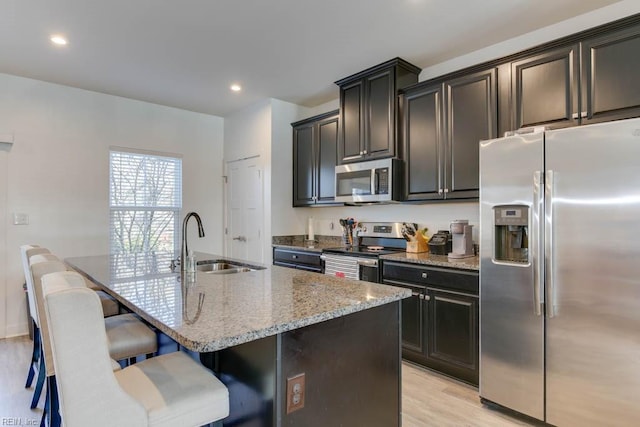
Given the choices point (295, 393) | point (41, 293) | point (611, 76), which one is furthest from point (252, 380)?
point (611, 76)

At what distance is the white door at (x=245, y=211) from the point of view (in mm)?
4574

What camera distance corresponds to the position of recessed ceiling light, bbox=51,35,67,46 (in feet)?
9.41

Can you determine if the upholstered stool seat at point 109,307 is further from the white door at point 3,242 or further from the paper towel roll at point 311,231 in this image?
the paper towel roll at point 311,231

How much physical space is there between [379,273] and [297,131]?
2.23m

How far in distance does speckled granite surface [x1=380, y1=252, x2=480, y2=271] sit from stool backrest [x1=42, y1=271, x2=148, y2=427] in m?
2.18

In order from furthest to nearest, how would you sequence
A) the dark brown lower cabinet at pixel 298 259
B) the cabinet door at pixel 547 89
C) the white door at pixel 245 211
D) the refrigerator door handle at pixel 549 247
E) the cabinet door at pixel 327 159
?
the white door at pixel 245 211, the cabinet door at pixel 327 159, the dark brown lower cabinet at pixel 298 259, the cabinet door at pixel 547 89, the refrigerator door handle at pixel 549 247

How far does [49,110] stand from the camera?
12.7 ft

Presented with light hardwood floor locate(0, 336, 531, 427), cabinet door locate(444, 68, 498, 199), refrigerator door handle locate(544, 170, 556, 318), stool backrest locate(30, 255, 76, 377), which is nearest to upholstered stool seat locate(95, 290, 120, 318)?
light hardwood floor locate(0, 336, 531, 427)

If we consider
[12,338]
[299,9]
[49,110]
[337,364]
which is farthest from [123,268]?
[49,110]

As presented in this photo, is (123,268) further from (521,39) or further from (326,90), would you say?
(521,39)

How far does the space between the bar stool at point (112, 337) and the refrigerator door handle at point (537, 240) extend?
7.02 ft

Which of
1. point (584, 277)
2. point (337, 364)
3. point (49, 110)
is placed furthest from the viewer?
point (49, 110)

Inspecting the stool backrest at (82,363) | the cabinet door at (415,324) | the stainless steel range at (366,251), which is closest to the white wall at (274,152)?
the stainless steel range at (366,251)

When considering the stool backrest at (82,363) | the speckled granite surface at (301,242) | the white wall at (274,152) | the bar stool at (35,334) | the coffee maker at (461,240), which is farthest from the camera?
the white wall at (274,152)
